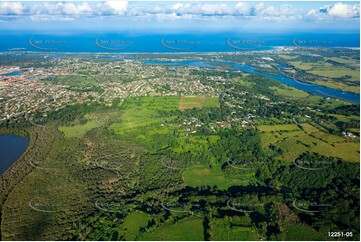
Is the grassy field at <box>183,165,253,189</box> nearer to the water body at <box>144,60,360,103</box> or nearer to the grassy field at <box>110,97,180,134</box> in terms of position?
the grassy field at <box>110,97,180,134</box>


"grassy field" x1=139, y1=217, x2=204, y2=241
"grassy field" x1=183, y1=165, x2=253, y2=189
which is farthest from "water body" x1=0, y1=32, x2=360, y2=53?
"grassy field" x1=139, y1=217, x2=204, y2=241

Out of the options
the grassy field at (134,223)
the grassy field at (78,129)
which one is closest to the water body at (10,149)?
the grassy field at (78,129)

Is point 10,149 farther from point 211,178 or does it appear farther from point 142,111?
point 211,178

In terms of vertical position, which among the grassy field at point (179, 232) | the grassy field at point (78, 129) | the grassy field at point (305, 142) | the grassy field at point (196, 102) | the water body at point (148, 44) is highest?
the grassy field at point (305, 142)

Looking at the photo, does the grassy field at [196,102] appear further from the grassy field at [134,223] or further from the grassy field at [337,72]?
the grassy field at [337,72]

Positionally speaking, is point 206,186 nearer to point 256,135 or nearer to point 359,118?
point 256,135

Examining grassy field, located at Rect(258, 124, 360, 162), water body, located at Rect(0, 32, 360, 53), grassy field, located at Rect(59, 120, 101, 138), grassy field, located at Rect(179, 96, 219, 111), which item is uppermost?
grassy field, located at Rect(258, 124, 360, 162)

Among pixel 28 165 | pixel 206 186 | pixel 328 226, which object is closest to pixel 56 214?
pixel 28 165
